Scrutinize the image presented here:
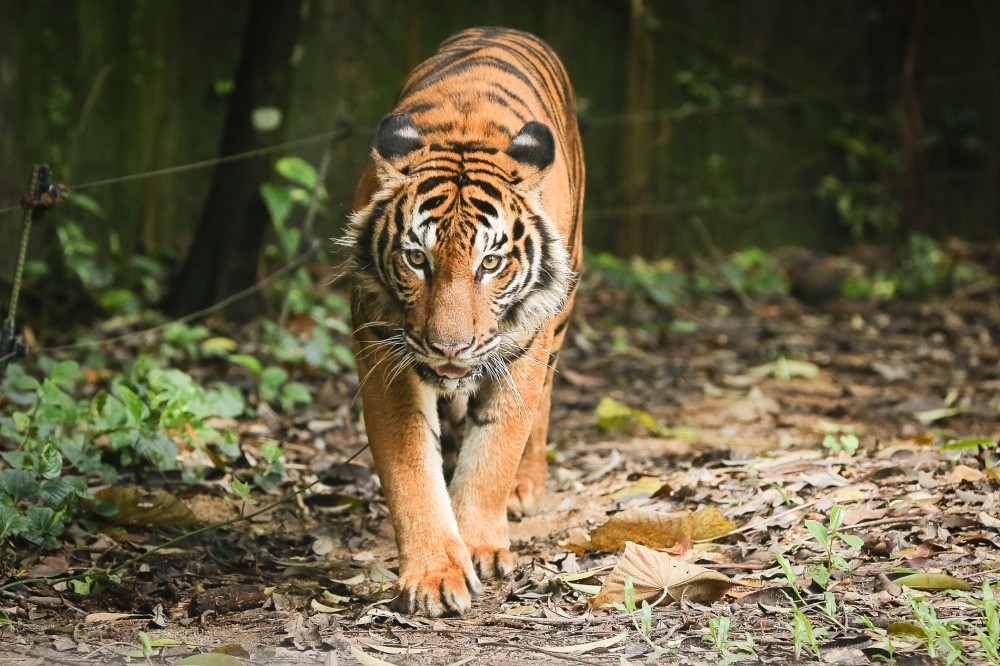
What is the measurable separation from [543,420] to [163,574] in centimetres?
155

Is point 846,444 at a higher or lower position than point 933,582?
higher

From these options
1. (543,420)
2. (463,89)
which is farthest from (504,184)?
(543,420)

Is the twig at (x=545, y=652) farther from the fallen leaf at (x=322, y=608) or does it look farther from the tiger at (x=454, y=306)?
the fallen leaf at (x=322, y=608)

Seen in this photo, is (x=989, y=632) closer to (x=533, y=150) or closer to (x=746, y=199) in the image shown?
(x=533, y=150)

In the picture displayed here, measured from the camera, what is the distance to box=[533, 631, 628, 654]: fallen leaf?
2514 mm

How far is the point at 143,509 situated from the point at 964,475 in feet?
8.46

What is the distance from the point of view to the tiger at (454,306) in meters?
3.04

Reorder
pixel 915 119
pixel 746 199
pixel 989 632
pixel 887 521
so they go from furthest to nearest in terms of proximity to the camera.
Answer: pixel 746 199 → pixel 915 119 → pixel 887 521 → pixel 989 632

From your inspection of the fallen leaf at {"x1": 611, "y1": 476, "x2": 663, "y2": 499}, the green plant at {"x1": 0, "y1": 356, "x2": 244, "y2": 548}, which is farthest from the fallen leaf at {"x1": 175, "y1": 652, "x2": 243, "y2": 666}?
the fallen leaf at {"x1": 611, "y1": 476, "x2": 663, "y2": 499}

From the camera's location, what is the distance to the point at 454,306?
3012 millimetres

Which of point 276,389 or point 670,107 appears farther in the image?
point 670,107

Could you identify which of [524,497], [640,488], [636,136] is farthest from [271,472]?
[636,136]

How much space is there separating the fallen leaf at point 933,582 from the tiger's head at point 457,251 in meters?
1.24

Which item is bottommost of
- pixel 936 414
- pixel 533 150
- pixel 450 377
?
pixel 936 414
